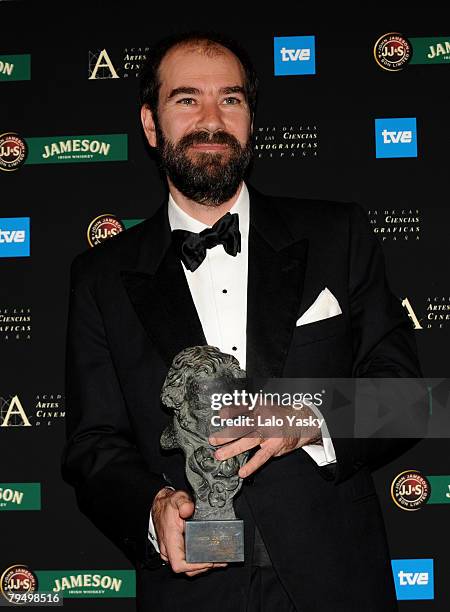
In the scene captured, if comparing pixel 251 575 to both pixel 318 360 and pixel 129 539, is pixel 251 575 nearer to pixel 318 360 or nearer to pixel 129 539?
pixel 129 539

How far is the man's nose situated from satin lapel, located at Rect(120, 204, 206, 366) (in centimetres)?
25

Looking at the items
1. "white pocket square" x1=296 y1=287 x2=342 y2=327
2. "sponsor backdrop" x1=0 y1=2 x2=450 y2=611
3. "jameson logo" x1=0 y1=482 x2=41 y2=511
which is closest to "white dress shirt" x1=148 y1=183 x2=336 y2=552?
"white pocket square" x1=296 y1=287 x2=342 y2=327

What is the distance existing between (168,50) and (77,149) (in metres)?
0.65

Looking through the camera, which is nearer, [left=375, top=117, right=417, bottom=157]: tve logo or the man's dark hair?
the man's dark hair

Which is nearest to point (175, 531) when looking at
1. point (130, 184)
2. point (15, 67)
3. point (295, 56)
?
point (130, 184)

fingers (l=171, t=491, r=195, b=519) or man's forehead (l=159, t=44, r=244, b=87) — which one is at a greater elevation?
man's forehead (l=159, t=44, r=244, b=87)

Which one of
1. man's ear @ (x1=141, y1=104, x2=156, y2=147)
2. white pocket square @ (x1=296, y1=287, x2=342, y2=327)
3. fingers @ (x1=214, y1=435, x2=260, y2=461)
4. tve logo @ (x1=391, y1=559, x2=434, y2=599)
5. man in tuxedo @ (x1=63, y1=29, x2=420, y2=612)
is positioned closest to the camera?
fingers @ (x1=214, y1=435, x2=260, y2=461)

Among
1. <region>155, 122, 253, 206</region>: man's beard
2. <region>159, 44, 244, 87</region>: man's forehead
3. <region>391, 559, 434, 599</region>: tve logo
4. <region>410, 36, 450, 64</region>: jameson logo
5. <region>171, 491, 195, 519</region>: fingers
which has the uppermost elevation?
<region>410, 36, 450, 64</region>: jameson logo

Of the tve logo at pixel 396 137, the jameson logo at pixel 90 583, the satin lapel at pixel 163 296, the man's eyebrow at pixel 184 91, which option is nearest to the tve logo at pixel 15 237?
the satin lapel at pixel 163 296

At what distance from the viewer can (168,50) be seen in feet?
6.41

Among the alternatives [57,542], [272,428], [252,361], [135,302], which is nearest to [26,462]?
[57,542]

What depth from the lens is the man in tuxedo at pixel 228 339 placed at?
162 cm

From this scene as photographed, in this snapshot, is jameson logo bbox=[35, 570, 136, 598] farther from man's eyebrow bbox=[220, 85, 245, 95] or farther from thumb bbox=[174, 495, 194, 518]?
man's eyebrow bbox=[220, 85, 245, 95]

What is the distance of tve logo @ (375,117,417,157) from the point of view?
7.94 feet
